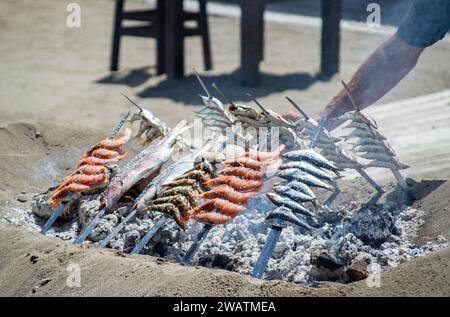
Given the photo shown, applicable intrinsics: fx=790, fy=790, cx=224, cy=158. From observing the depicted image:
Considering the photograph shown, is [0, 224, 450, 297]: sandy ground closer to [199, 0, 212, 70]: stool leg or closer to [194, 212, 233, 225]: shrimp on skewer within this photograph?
[194, 212, 233, 225]: shrimp on skewer

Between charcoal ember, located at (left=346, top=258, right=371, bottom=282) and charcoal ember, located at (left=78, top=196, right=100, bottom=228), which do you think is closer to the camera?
charcoal ember, located at (left=346, top=258, right=371, bottom=282)

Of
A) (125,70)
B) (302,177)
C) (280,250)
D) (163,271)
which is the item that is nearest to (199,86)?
(125,70)

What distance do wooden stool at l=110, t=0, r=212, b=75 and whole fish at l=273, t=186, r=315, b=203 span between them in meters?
6.34

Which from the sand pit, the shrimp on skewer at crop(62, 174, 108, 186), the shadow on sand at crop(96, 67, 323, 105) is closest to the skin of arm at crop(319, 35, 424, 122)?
the sand pit

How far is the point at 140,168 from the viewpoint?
487 centimetres

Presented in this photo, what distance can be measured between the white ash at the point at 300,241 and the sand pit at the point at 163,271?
0.29 feet

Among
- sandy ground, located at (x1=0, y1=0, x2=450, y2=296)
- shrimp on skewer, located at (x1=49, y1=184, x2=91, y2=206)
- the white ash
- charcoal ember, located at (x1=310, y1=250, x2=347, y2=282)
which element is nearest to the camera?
sandy ground, located at (x1=0, y1=0, x2=450, y2=296)

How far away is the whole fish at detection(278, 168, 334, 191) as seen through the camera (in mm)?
4121

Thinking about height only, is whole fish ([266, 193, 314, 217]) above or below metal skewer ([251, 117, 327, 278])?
above

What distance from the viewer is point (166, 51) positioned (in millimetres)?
10203

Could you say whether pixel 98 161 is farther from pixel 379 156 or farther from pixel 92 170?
pixel 379 156

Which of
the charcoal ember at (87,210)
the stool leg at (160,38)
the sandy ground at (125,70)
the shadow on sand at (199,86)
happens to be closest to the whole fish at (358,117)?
the charcoal ember at (87,210)

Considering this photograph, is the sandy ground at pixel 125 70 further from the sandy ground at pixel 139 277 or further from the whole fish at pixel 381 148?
the sandy ground at pixel 139 277
